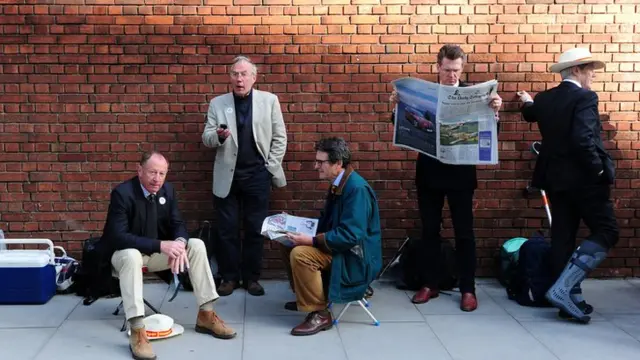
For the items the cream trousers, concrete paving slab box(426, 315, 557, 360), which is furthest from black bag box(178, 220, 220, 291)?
concrete paving slab box(426, 315, 557, 360)

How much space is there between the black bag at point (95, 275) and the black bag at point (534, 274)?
331cm

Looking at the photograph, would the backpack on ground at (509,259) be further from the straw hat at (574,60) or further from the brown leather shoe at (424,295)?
the straw hat at (574,60)

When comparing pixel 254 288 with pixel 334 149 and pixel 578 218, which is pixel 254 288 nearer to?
pixel 334 149

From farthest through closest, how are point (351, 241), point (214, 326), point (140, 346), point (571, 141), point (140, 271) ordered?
point (571, 141) < point (214, 326) < point (351, 241) < point (140, 271) < point (140, 346)

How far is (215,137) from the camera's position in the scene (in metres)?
6.12

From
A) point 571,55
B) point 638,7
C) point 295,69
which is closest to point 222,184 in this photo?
point 295,69

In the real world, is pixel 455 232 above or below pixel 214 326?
above

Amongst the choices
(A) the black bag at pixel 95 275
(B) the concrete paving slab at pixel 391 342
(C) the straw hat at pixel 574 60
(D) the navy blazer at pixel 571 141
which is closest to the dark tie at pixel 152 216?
(A) the black bag at pixel 95 275

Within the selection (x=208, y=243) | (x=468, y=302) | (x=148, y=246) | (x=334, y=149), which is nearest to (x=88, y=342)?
(x=148, y=246)

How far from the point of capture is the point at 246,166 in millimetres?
6332

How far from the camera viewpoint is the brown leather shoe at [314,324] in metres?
5.34

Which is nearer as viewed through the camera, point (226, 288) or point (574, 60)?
point (574, 60)

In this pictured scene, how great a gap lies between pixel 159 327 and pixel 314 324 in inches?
43.9

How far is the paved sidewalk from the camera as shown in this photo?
5023 millimetres
